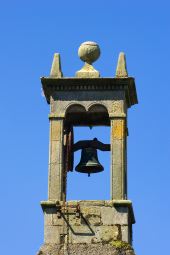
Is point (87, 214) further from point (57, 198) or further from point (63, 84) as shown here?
point (63, 84)

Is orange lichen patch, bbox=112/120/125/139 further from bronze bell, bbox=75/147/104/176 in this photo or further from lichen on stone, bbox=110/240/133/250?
lichen on stone, bbox=110/240/133/250

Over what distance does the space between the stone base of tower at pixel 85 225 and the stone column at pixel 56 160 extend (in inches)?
11.4

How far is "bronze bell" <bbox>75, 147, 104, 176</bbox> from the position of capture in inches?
1169

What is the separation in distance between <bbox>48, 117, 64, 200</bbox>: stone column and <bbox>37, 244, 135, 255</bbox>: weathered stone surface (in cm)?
112

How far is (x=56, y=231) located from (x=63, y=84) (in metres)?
3.34

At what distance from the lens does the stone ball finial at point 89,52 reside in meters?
30.1

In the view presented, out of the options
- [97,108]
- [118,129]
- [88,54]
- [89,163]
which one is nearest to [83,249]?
[89,163]

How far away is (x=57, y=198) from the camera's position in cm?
2864

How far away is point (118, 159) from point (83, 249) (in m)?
2.17

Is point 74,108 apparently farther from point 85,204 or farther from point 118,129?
point 85,204

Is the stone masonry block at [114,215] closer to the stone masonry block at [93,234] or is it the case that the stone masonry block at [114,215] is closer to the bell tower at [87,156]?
the bell tower at [87,156]

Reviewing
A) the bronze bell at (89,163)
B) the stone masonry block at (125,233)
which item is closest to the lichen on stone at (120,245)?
the stone masonry block at (125,233)

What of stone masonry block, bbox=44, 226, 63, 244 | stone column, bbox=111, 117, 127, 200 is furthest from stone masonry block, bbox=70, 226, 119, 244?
stone column, bbox=111, 117, 127, 200

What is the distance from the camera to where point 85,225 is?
93.2 ft
